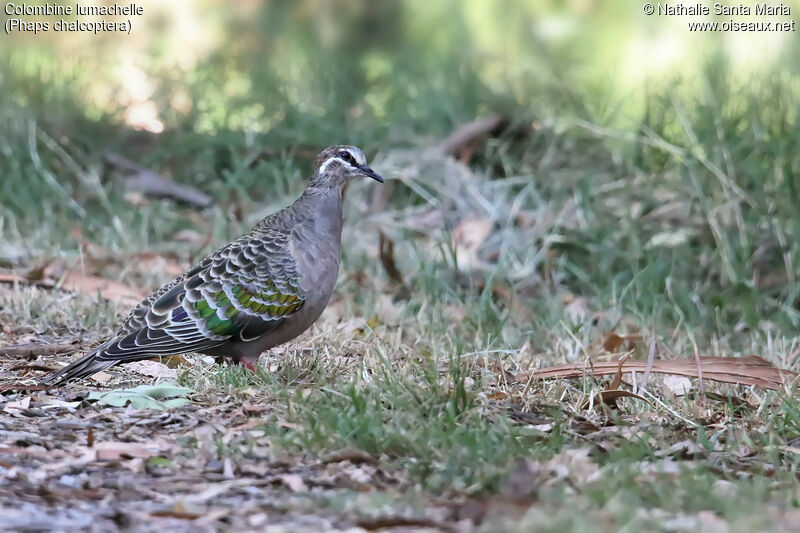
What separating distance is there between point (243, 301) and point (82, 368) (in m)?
0.72

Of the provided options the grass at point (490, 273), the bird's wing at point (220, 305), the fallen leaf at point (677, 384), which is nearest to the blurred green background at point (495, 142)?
the grass at point (490, 273)

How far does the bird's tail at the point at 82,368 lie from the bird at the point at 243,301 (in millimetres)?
12

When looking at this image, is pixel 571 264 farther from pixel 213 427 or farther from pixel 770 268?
pixel 213 427

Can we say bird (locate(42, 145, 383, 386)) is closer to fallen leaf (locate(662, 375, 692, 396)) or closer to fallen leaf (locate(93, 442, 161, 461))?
fallen leaf (locate(93, 442, 161, 461))

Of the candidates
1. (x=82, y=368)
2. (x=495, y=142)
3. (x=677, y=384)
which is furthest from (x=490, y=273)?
(x=82, y=368)

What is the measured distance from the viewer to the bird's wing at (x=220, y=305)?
4.75 meters

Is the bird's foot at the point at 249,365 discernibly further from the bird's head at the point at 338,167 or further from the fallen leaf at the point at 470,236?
the fallen leaf at the point at 470,236

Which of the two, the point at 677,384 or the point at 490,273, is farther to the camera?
the point at 490,273

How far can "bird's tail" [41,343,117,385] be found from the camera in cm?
449

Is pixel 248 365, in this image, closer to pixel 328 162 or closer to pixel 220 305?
pixel 220 305

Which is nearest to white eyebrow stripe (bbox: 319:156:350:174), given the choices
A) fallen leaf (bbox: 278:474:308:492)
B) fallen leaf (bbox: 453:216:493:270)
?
fallen leaf (bbox: 453:216:493:270)

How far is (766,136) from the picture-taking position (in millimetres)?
7918

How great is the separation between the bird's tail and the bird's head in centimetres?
137

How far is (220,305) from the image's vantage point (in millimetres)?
4902
